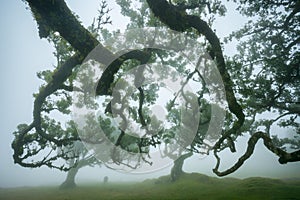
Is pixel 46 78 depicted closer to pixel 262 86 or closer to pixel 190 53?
pixel 190 53

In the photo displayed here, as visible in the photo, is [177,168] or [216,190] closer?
[216,190]

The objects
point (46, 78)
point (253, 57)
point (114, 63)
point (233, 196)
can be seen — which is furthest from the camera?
point (233, 196)

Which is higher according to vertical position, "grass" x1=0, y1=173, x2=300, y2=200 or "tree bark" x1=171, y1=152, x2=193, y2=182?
"tree bark" x1=171, y1=152, x2=193, y2=182

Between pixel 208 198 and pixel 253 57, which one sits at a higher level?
pixel 253 57

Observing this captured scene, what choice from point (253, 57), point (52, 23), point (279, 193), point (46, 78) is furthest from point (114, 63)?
point (279, 193)

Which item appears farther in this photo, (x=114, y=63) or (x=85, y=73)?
(x=85, y=73)

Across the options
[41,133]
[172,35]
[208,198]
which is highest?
[172,35]

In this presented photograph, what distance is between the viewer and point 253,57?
16.9 metres

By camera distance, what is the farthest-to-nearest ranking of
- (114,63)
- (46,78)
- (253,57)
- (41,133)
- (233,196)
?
1. (233,196)
2. (253,57)
3. (46,78)
4. (41,133)
5. (114,63)

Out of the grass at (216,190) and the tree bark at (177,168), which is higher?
the tree bark at (177,168)

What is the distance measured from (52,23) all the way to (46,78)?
254 inches

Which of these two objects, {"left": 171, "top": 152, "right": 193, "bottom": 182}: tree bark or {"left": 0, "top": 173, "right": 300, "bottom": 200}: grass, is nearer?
{"left": 0, "top": 173, "right": 300, "bottom": 200}: grass

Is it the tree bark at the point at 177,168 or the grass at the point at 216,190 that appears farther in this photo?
the tree bark at the point at 177,168

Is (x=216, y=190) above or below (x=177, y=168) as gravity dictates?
below
